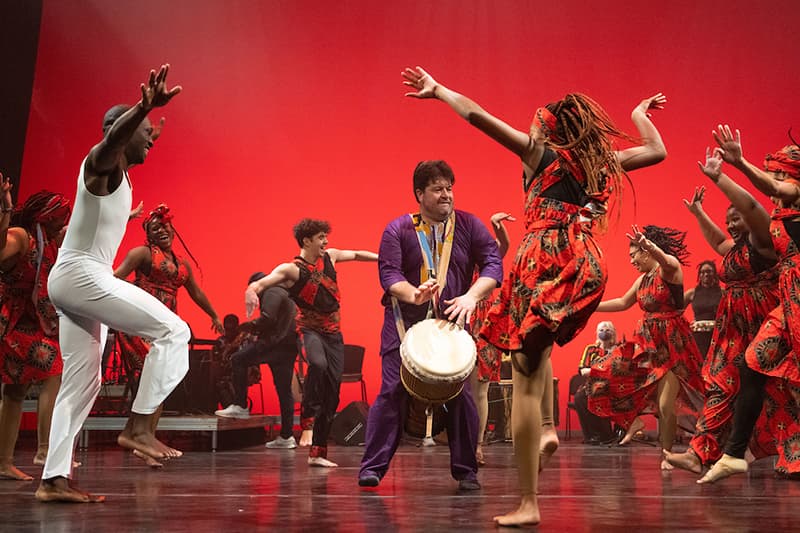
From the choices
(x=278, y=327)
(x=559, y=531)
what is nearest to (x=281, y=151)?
(x=278, y=327)

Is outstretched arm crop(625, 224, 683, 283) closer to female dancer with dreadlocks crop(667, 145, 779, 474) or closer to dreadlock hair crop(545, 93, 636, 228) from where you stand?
female dancer with dreadlocks crop(667, 145, 779, 474)

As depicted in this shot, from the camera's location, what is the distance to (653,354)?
5.98 meters

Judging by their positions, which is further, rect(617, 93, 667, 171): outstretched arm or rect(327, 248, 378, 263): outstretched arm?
rect(327, 248, 378, 263): outstretched arm

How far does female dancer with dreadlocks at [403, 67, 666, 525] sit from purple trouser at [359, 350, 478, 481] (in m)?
1.19

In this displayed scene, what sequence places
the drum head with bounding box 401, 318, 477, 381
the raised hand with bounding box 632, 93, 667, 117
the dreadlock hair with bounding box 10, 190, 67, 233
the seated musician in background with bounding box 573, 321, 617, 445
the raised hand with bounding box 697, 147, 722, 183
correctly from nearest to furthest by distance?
the raised hand with bounding box 632, 93, 667, 117 → the drum head with bounding box 401, 318, 477, 381 → the raised hand with bounding box 697, 147, 722, 183 → the dreadlock hair with bounding box 10, 190, 67, 233 → the seated musician in background with bounding box 573, 321, 617, 445

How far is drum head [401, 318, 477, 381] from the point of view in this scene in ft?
12.2

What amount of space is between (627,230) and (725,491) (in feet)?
17.1

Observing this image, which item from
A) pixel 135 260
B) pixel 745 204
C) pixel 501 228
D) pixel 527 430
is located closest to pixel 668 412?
pixel 501 228

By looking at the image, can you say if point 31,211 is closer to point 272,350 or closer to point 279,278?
point 279,278

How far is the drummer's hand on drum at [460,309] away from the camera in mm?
3768

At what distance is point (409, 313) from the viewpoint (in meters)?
4.27

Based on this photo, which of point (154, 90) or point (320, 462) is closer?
point (154, 90)

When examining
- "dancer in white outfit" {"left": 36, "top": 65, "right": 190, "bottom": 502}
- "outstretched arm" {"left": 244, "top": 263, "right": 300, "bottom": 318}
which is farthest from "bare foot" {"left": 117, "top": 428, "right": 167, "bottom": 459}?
"dancer in white outfit" {"left": 36, "top": 65, "right": 190, "bottom": 502}

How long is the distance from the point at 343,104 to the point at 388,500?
6204 mm
